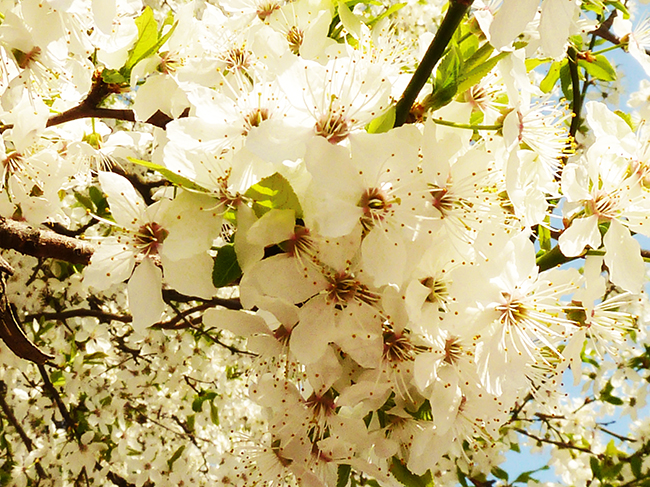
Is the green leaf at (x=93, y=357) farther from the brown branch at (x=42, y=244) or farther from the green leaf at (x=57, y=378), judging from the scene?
the brown branch at (x=42, y=244)

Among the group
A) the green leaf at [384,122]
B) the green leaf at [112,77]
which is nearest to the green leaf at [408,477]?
the green leaf at [384,122]

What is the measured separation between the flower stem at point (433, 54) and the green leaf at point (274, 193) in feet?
0.69

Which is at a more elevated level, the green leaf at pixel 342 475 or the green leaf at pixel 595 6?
the green leaf at pixel 595 6

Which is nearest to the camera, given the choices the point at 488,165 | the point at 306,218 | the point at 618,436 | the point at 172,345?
the point at 306,218

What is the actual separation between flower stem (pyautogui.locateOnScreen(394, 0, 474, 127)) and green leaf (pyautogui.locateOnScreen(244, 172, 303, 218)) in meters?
0.21

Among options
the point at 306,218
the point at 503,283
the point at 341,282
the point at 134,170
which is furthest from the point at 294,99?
the point at 134,170

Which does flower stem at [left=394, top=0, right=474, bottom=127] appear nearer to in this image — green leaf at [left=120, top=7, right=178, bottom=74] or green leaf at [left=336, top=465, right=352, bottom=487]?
green leaf at [left=120, top=7, right=178, bottom=74]

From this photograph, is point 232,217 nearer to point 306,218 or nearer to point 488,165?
point 306,218

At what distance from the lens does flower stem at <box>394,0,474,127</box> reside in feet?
2.27

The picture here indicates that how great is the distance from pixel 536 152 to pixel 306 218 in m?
0.46

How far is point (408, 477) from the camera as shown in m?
1.09

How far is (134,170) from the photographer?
116 inches

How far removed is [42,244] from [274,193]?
2.10 ft

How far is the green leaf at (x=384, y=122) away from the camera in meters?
0.79
